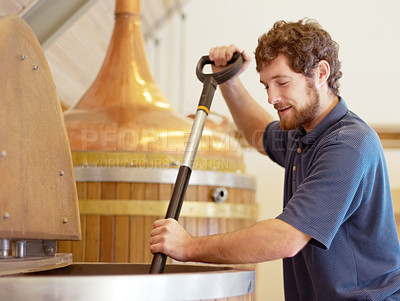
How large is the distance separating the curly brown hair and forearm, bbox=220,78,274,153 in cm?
37

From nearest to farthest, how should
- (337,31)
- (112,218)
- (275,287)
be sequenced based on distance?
1. (112,218)
2. (275,287)
3. (337,31)

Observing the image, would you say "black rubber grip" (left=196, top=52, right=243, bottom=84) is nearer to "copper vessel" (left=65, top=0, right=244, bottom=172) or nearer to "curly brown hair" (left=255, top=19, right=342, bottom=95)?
"curly brown hair" (left=255, top=19, right=342, bottom=95)

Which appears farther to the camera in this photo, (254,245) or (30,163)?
(254,245)

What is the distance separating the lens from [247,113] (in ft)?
8.01

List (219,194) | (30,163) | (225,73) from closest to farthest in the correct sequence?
(30,163) < (225,73) < (219,194)

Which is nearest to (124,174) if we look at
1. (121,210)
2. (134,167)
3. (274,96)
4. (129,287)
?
(134,167)

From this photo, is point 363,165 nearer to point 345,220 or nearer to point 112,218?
point 345,220

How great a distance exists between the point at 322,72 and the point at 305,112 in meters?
0.18

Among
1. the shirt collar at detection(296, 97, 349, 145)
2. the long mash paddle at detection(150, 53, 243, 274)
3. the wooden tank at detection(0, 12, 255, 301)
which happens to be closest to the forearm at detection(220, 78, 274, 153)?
the long mash paddle at detection(150, 53, 243, 274)

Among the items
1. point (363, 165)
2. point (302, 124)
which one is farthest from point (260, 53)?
point (363, 165)

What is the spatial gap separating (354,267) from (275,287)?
139 inches

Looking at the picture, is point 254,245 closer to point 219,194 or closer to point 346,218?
point 346,218

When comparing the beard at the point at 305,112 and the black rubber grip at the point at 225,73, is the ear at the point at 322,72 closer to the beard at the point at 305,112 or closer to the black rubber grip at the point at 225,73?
the beard at the point at 305,112

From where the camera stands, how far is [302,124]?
78.8 inches
